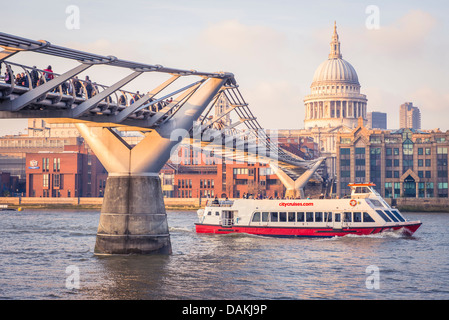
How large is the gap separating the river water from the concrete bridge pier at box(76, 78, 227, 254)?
0.98 metres

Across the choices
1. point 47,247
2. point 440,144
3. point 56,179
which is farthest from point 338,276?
point 56,179

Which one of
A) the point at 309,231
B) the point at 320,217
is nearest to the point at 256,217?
the point at 309,231

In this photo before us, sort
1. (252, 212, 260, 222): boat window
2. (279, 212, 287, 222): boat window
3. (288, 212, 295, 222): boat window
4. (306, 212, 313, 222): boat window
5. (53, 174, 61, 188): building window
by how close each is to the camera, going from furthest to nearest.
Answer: (53, 174, 61, 188): building window
(252, 212, 260, 222): boat window
(279, 212, 287, 222): boat window
(288, 212, 295, 222): boat window
(306, 212, 313, 222): boat window

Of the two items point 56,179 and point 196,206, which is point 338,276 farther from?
point 56,179

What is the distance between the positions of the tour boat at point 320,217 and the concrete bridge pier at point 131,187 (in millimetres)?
17826

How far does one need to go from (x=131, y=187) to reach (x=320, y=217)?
20339mm

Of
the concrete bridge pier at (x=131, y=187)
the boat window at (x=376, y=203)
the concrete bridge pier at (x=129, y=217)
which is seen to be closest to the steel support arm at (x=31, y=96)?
the concrete bridge pier at (x=131, y=187)

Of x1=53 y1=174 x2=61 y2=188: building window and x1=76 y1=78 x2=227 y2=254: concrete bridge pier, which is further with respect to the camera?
x1=53 y1=174 x2=61 y2=188: building window

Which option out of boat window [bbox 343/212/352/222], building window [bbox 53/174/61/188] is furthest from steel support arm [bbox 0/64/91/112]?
building window [bbox 53/174/61/188]

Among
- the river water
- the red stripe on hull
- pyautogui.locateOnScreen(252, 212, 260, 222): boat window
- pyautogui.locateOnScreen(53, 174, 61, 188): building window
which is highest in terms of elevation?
pyautogui.locateOnScreen(53, 174, 61, 188): building window

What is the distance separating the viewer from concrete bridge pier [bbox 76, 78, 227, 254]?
130 ft

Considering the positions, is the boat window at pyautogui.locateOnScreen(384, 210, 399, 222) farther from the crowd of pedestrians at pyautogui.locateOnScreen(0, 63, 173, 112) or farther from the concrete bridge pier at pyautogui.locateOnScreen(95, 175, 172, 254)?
the crowd of pedestrians at pyautogui.locateOnScreen(0, 63, 173, 112)

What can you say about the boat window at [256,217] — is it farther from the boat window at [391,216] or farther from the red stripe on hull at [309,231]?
the boat window at [391,216]
